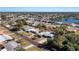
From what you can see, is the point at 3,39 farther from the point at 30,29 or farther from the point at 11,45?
the point at 30,29

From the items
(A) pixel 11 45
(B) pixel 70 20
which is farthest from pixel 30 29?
(B) pixel 70 20

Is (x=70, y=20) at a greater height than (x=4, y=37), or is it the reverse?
(x=70, y=20)

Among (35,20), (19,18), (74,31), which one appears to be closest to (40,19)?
(35,20)

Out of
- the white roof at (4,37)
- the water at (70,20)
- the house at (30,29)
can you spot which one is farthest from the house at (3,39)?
the water at (70,20)

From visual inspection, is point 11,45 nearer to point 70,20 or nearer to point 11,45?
point 11,45

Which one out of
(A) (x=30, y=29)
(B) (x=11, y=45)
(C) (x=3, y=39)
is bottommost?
(B) (x=11, y=45)

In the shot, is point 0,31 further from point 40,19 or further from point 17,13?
point 40,19

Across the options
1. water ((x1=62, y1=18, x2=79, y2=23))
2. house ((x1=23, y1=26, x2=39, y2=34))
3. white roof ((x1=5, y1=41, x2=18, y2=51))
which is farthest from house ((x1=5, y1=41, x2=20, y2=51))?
water ((x1=62, y1=18, x2=79, y2=23))

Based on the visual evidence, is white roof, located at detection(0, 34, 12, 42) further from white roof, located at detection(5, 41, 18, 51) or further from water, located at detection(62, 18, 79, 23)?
water, located at detection(62, 18, 79, 23)

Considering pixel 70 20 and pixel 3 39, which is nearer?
pixel 3 39

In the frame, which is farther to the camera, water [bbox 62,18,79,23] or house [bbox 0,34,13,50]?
water [bbox 62,18,79,23]

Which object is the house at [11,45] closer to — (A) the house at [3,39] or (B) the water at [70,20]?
(A) the house at [3,39]
